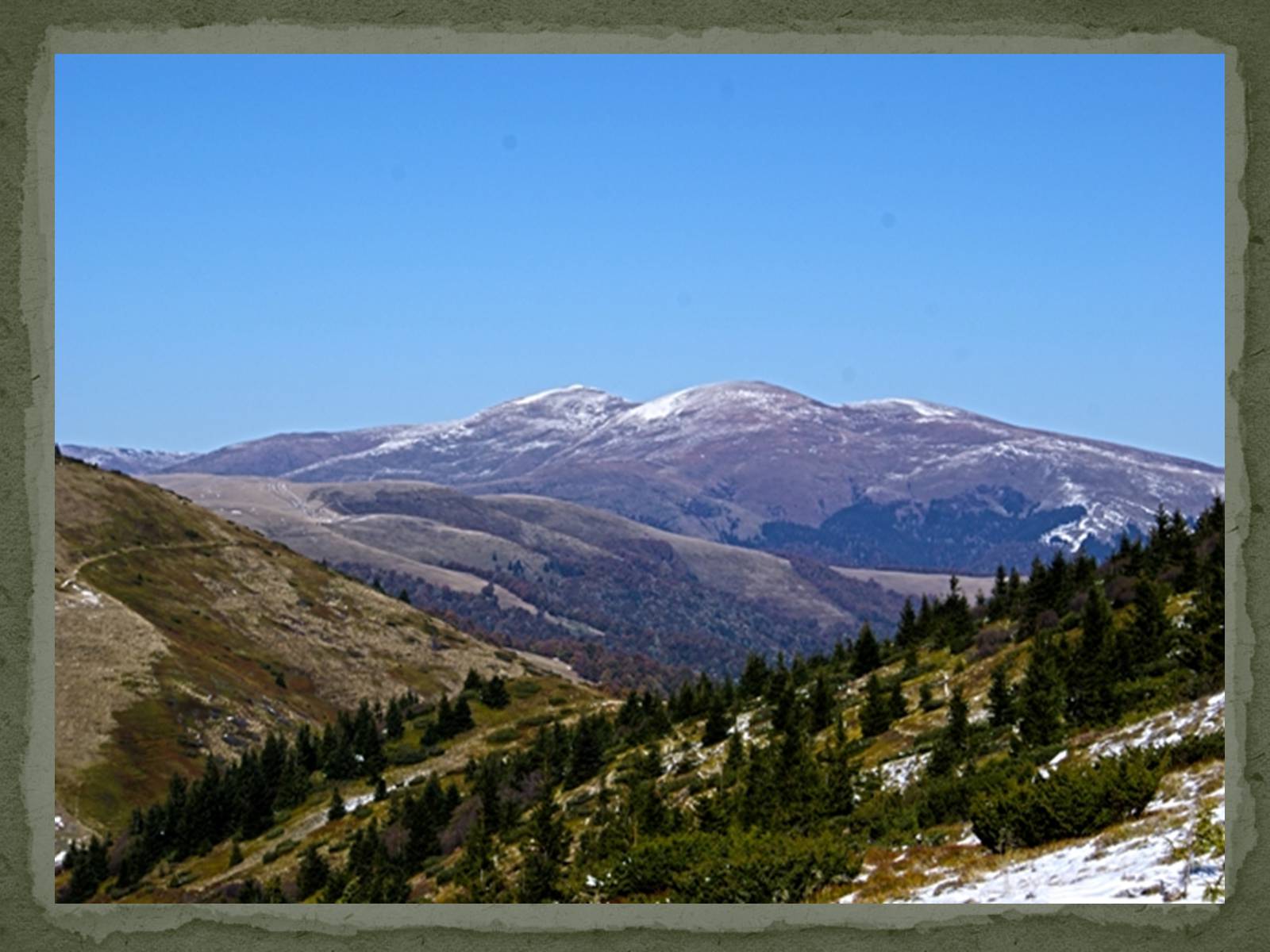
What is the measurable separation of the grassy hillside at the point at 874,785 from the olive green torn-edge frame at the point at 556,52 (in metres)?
0.75

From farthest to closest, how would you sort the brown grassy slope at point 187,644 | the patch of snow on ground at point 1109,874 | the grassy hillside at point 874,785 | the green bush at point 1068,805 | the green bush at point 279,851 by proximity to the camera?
the brown grassy slope at point 187,644 → the green bush at point 279,851 → the green bush at point 1068,805 → the grassy hillside at point 874,785 → the patch of snow on ground at point 1109,874

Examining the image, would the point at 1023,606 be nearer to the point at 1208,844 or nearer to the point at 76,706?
the point at 1208,844

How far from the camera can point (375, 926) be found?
5.82 meters

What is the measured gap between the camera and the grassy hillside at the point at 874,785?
775 centimetres

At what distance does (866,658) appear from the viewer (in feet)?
118

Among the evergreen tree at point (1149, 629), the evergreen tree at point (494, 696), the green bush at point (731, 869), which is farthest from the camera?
the evergreen tree at point (494, 696)

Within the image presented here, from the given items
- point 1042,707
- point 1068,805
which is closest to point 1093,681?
point 1042,707

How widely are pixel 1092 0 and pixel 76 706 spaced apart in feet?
341

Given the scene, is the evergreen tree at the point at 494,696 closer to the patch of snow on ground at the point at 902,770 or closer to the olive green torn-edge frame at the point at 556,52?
the patch of snow on ground at the point at 902,770

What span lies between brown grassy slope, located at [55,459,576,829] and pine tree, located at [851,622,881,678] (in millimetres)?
61432

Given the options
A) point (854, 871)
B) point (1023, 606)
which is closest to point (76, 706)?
point (1023, 606)

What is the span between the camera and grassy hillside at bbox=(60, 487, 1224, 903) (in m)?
7.75

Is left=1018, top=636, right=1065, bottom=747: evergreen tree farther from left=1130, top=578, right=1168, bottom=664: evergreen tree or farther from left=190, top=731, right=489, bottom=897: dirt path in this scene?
left=190, top=731, right=489, bottom=897: dirt path

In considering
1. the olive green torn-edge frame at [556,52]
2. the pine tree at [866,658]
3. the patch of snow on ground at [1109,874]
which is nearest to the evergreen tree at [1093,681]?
the patch of snow on ground at [1109,874]
